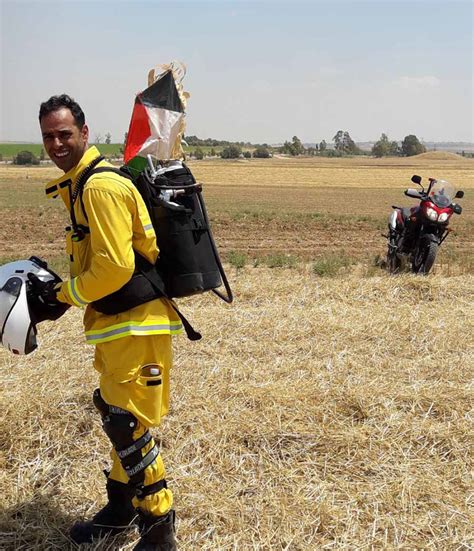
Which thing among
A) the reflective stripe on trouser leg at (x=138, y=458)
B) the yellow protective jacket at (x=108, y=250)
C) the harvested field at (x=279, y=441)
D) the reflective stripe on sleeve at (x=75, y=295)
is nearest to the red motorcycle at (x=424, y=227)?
the harvested field at (x=279, y=441)

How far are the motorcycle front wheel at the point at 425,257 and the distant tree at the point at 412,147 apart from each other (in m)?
117

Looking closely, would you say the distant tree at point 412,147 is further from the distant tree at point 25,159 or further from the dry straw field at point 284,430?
the dry straw field at point 284,430

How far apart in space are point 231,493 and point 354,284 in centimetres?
473

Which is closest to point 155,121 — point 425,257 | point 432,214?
point 425,257

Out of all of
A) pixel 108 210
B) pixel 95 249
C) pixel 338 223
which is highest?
pixel 108 210

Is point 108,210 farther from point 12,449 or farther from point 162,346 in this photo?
point 12,449

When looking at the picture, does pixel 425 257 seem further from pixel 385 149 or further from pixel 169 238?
pixel 385 149

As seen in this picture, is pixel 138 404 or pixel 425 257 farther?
pixel 425 257

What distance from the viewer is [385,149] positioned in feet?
403

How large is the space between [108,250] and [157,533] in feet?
4.39

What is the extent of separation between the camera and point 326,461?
353 cm

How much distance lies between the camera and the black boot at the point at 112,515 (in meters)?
2.95

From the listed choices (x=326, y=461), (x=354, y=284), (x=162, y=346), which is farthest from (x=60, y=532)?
(x=354, y=284)

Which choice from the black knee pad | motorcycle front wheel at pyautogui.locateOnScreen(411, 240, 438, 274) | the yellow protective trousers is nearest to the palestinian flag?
the yellow protective trousers
